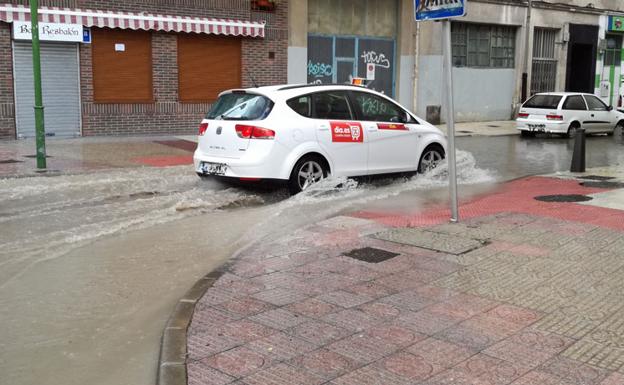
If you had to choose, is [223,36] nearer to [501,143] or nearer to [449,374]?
[501,143]

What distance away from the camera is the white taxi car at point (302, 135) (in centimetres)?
950

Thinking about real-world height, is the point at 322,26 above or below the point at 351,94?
above

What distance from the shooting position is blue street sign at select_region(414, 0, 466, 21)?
7.11 meters

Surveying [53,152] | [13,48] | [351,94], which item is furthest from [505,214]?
[13,48]

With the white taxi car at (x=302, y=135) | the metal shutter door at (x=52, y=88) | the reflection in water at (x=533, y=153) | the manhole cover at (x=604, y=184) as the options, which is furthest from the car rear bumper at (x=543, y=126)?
the metal shutter door at (x=52, y=88)

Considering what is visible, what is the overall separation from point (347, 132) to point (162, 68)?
9.89m

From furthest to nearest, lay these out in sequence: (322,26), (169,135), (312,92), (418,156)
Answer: (322,26) → (169,135) → (418,156) → (312,92)

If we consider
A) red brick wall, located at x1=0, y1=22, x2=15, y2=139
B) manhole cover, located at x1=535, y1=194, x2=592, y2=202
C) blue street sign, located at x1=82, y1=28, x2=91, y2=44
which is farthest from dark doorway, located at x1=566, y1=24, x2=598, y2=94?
red brick wall, located at x1=0, y1=22, x2=15, y2=139

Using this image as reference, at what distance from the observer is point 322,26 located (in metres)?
22.2

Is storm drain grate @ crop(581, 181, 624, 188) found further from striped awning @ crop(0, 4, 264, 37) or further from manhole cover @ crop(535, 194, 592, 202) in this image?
striped awning @ crop(0, 4, 264, 37)

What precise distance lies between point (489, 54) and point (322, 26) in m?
8.26

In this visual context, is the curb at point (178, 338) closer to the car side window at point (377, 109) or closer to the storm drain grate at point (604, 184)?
the car side window at point (377, 109)

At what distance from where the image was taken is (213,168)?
9.88 m

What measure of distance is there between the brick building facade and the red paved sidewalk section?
10.9 m
